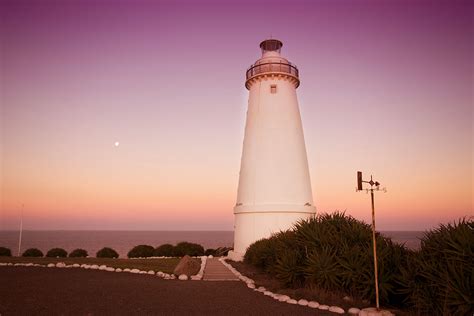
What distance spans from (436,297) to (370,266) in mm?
2078

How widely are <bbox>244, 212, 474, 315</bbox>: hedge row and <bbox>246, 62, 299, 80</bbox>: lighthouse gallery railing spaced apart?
12.6m

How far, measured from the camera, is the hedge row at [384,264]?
25.6ft

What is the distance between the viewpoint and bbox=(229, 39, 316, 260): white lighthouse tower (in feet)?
69.6

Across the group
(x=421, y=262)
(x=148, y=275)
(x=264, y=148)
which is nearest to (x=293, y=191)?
(x=264, y=148)

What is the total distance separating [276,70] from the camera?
23.1 m

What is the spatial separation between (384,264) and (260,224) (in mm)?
11460

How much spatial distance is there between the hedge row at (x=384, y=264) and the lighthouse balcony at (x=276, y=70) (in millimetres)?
12344

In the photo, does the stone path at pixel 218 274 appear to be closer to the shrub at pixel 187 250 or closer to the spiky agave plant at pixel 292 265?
the spiky agave plant at pixel 292 265

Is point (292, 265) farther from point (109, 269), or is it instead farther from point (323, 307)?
point (109, 269)

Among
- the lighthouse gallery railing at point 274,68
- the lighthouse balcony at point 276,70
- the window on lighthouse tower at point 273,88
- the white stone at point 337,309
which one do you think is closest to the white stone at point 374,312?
the white stone at point 337,309

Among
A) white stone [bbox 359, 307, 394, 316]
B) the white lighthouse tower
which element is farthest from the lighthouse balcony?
white stone [bbox 359, 307, 394, 316]

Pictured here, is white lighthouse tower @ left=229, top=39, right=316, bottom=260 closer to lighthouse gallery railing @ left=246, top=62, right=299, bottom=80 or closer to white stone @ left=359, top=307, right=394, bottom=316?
lighthouse gallery railing @ left=246, top=62, right=299, bottom=80

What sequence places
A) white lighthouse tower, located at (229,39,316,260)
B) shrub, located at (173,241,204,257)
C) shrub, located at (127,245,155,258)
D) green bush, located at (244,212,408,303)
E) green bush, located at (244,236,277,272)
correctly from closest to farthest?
green bush, located at (244,212,408,303) < green bush, located at (244,236,277,272) < white lighthouse tower, located at (229,39,316,260) < shrub, located at (127,245,155,258) < shrub, located at (173,241,204,257)

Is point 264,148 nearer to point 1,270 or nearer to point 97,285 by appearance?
point 97,285
